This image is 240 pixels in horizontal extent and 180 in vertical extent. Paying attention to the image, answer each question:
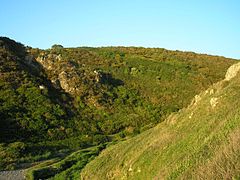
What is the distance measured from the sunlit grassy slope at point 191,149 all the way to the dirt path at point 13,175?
4052 millimetres

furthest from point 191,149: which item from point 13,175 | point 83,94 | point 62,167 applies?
point 83,94

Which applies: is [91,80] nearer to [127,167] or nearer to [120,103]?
[120,103]

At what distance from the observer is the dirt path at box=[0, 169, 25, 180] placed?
22284 millimetres

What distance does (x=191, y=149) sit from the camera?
43.0ft

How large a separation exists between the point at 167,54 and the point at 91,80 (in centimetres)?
2351

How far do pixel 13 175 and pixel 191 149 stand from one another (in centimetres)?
1290

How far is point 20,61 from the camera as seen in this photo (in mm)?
49094

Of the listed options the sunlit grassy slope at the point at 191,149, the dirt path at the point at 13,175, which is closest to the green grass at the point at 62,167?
the dirt path at the point at 13,175

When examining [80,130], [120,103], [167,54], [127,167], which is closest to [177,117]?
[127,167]

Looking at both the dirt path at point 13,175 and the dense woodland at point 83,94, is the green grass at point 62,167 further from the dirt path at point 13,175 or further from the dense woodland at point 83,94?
the dense woodland at point 83,94

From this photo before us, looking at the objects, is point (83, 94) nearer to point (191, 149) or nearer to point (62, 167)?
point (62, 167)

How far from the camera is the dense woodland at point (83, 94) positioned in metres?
32.1

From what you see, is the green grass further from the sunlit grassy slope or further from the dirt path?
the sunlit grassy slope

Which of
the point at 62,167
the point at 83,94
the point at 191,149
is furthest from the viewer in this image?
the point at 83,94
